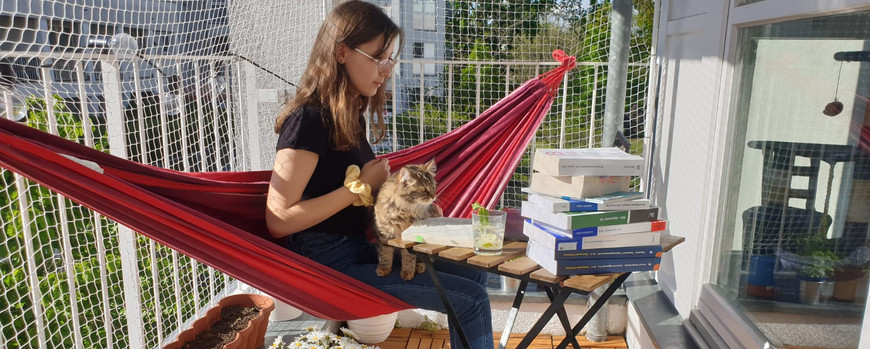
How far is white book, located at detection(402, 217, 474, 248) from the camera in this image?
134 centimetres

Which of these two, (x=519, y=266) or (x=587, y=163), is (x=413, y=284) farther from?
(x=587, y=163)

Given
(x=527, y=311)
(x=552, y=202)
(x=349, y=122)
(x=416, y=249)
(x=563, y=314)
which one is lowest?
(x=527, y=311)

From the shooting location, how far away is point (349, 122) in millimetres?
1451

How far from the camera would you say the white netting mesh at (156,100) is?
1377 mm

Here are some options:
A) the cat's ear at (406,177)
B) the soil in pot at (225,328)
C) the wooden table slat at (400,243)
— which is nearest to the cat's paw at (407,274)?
the wooden table slat at (400,243)

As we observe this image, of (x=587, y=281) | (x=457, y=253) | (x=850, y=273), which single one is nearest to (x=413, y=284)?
(x=457, y=253)

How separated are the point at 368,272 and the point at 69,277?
0.77m

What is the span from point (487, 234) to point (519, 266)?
13cm

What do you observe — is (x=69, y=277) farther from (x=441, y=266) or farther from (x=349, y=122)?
(x=441, y=266)

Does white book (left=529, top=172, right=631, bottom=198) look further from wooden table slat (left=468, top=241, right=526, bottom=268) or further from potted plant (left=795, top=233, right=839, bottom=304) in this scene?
potted plant (left=795, top=233, right=839, bottom=304)

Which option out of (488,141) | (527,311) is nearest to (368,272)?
(488,141)

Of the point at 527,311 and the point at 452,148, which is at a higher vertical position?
the point at 452,148

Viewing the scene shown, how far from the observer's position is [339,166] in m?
1.50

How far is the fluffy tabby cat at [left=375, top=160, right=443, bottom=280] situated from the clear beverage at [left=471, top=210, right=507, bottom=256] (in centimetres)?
22
